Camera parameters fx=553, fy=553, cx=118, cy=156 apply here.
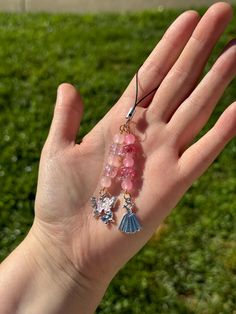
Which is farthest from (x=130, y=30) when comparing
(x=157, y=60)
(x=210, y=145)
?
(x=210, y=145)

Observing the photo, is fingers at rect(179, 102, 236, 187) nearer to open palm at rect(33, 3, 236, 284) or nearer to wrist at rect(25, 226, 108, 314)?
open palm at rect(33, 3, 236, 284)

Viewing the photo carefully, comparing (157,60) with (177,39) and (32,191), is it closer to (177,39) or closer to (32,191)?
(177,39)

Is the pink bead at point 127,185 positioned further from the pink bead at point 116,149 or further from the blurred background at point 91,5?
the blurred background at point 91,5

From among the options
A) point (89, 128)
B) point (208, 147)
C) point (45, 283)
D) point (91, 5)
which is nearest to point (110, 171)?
point (208, 147)

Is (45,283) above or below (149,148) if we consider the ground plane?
below

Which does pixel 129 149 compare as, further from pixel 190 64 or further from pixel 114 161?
pixel 190 64

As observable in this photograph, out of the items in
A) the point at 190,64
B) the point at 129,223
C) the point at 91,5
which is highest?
the point at 91,5
